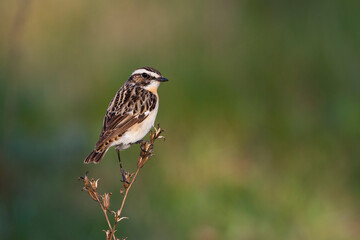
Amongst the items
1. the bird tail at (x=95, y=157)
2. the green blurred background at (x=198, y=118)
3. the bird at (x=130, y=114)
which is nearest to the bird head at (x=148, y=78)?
the bird at (x=130, y=114)

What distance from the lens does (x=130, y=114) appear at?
3.88 m

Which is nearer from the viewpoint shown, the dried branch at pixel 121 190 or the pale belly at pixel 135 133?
the dried branch at pixel 121 190

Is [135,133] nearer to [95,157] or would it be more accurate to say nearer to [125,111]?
[125,111]

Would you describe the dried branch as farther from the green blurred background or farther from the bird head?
the green blurred background

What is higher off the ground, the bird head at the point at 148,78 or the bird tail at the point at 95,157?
the bird head at the point at 148,78

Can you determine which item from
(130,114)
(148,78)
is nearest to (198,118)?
(148,78)

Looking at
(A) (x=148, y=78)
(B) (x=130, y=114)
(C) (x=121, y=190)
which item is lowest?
(C) (x=121, y=190)

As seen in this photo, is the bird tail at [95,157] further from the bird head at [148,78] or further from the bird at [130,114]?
the bird head at [148,78]

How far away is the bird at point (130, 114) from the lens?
11.9ft

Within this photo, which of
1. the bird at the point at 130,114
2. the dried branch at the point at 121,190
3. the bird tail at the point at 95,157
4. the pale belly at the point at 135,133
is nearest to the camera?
the dried branch at the point at 121,190

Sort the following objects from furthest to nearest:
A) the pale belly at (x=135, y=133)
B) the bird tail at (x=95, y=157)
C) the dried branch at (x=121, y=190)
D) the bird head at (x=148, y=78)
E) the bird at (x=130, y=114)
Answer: the bird head at (x=148, y=78) → the pale belly at (x=135, y=133) → the bird at (x=130, y=114) → the bird tail at (x=95, y=157) → the dried branch at (x=121, y=190)

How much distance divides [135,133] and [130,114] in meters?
0.13

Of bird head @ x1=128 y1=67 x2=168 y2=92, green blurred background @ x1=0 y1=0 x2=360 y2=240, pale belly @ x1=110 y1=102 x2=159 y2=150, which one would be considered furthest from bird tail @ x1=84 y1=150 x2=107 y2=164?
green blurred background @ x1=0 y1=0 x2=360 y2=240

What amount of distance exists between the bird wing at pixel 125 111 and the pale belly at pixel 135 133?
2 centimetres
